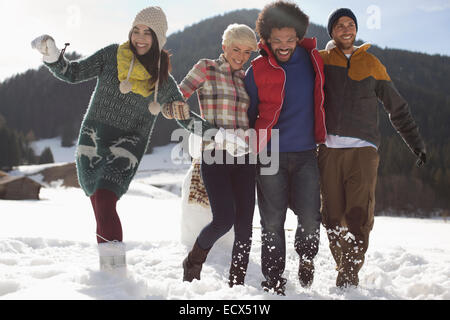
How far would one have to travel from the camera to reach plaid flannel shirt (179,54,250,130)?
2.71 meters

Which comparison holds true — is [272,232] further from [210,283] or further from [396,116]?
[396,116]

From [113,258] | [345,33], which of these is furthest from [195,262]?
[345,33]

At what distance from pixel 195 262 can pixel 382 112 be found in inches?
1973

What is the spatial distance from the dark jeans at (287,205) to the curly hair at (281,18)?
3.05ft

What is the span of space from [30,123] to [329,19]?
81562 millimetres

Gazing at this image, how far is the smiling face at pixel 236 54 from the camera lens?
2.74 meters

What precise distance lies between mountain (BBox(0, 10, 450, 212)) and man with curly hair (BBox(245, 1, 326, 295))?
35.0m

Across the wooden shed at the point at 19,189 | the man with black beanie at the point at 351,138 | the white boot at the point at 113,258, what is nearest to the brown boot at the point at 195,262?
the white boot at the point at 113,258

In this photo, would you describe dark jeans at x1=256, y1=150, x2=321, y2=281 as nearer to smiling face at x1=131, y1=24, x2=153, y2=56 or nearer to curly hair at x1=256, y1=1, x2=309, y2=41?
curly hair at x1=256, y1=1, x2=309, y2=41

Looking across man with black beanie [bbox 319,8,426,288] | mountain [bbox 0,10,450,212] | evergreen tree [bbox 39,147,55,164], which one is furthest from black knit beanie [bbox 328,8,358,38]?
evergreen tree [bbox 39,147,55,164]

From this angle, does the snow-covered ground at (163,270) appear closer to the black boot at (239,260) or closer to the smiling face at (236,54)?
the black boot at (239,260)

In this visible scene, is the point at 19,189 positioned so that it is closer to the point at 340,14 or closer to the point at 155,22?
the point at 155,22

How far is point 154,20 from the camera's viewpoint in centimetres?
258
